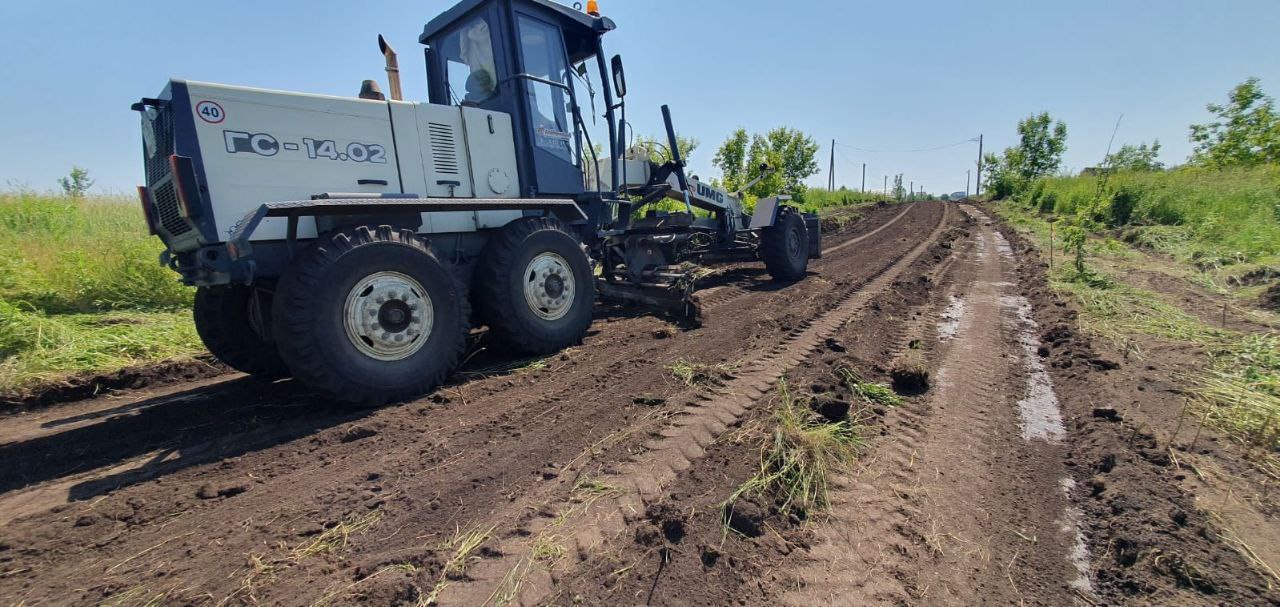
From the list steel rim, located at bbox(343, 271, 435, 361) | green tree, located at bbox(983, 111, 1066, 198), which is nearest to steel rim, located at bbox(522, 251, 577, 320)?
steel rim, located at bbox(343, 271, 435, 361)

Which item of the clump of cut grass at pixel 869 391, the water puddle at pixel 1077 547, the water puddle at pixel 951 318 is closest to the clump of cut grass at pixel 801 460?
the clump of cut grass at pixel 869 391

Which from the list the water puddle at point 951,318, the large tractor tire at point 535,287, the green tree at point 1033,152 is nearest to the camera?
the large tractor tire at point 535,287

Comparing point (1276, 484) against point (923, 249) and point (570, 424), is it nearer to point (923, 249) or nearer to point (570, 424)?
point (570, 424)

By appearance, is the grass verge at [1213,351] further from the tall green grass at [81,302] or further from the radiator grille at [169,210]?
the tall green grass at [81,302]

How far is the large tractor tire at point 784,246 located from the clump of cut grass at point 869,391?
4919 millimetres

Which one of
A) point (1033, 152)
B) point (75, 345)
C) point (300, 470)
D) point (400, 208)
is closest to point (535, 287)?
point (400, 208)

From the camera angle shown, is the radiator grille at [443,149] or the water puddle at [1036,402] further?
the radiator grille at [443,149]

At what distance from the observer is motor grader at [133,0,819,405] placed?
3551 millimetres

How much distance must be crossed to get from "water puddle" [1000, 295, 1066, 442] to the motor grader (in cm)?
330

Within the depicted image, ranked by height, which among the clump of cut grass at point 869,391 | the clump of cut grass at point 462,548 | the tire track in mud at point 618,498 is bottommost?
the clump of cut grass at point 869,391

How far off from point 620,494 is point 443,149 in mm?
3579

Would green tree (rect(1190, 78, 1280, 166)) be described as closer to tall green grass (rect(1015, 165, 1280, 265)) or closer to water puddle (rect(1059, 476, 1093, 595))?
tall green grass (rect(1015, 165, 1280, 265))

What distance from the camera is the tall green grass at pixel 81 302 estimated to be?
187 inches

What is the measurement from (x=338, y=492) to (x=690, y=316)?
4.11m
